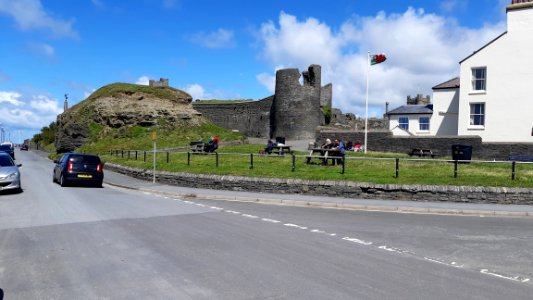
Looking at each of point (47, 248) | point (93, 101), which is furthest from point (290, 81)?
point (47, 248)

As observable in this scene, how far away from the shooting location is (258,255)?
774 cm

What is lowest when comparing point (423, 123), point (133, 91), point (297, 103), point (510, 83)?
point (423, 123)

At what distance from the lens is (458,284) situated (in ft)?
20.5

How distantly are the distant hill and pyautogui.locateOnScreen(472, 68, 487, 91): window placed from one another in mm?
26177

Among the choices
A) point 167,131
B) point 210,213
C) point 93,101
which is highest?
point 93,101

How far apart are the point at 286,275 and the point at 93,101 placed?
1946 inches

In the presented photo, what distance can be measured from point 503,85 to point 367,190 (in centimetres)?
2215

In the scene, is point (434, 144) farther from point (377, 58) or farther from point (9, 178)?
point (9, 178)

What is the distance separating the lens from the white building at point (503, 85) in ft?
108

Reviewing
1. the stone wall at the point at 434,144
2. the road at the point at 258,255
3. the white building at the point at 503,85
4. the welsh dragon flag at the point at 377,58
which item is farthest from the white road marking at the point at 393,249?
the white building at the point at 503,85

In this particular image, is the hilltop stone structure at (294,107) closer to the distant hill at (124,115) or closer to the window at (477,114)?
the distant hill at (124,115)

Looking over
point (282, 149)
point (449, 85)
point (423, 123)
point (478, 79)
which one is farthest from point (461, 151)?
point (423, 123)

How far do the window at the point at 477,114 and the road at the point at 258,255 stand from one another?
77.7 feet

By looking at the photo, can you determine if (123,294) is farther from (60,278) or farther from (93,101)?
(93,101)
